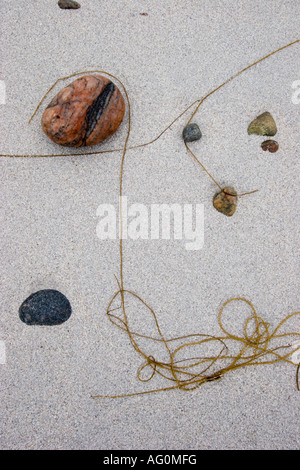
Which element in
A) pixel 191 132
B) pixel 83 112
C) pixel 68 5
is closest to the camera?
pixel 83 112

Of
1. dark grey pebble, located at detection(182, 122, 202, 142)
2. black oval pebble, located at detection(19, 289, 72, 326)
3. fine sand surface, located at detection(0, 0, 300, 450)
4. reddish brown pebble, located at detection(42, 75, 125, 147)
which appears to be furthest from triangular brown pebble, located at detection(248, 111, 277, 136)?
black oval pebble, located at detection(19, 289, 72, 326)

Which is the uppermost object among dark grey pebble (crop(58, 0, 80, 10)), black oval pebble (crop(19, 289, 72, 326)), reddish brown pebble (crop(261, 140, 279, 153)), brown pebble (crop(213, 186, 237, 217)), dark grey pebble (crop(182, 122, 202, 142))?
dark grey pebble (crop(58, 0, 80, 10))

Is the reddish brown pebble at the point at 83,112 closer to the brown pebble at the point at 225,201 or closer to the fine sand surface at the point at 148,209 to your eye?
the fine sand surface at the point at 148,209

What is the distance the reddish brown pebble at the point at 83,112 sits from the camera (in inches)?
52.1

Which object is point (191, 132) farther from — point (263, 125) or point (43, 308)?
point (43, 308)

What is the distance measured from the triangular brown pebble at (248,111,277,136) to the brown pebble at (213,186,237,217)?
0.26 metres

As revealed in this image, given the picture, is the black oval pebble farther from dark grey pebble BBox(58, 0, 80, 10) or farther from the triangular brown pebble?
dark grey pebble BBox(58, 0, 80, 10)

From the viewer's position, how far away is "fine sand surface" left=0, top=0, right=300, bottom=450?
134cm

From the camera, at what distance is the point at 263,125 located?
1457 mm

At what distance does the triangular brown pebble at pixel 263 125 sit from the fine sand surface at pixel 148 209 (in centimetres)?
3

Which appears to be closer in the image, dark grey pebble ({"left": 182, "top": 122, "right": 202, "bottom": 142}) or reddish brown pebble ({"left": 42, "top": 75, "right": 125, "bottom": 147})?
reddish brown pebble ({"left": 42, "top": 75, "right": 125, "bottom": 147})

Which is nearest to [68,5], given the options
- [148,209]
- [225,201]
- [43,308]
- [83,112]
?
[83,112]

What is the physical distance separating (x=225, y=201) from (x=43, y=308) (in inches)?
30.5

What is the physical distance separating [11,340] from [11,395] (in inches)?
7.6
